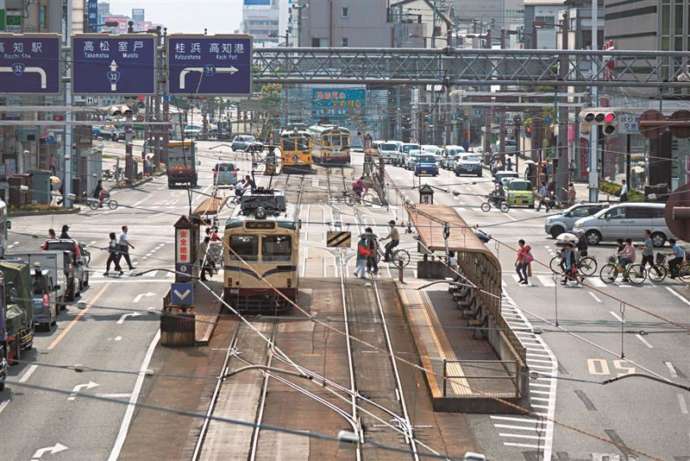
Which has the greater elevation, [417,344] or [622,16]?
[622,16]

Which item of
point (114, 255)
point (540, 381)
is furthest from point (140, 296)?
point (540, 381)

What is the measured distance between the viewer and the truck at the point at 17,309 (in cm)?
2923

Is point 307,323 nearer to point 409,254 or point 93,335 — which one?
point 93,335

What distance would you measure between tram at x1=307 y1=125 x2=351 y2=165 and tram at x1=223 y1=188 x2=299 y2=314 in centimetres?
4822

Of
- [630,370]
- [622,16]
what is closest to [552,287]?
[630,370]

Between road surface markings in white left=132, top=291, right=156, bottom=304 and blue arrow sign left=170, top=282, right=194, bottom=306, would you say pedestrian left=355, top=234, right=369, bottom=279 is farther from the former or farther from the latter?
blue arrow sign left=170, top=282, right=194, bottom=306

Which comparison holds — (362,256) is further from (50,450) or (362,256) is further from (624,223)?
(50,450)

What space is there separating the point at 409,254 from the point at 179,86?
10.5m

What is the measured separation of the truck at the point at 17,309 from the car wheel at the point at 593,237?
28182 millimetres

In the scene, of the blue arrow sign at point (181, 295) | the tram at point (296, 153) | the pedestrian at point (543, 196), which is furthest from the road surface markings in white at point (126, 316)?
the tram at point (296, 153)

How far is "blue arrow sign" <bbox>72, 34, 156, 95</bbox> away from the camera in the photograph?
146 feet

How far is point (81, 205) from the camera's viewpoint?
71375 mm

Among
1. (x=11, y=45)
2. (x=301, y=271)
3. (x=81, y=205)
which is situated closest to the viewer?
(x=11, y=45)

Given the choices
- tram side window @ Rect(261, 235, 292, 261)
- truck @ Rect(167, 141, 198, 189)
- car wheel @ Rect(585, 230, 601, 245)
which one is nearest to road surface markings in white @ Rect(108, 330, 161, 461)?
tram side window @ Rect(261, 235, 292, 261)
